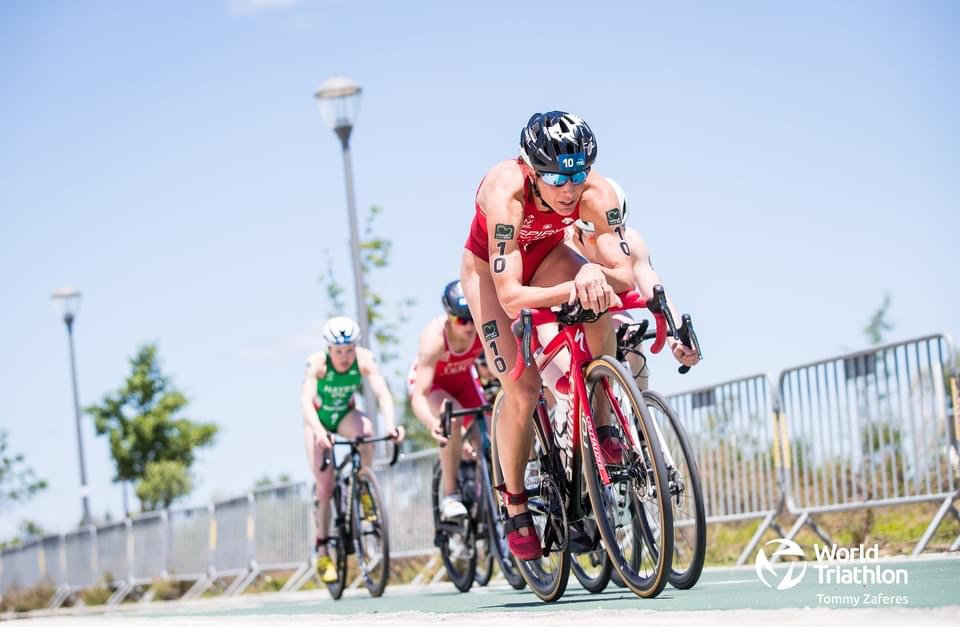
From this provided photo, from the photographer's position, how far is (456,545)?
1202 centimetres

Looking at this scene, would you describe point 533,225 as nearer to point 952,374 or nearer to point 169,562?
point 952,374

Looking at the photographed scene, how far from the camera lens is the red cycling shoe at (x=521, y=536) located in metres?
8.21

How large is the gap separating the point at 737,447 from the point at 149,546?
1488 cm

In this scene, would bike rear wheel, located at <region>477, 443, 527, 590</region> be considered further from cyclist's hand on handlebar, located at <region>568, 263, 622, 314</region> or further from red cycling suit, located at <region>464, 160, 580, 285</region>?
cyclist's hand on handlebar, located at <region>568, 263, 622, 314</region>

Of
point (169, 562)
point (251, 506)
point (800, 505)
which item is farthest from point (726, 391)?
point (169, 562)

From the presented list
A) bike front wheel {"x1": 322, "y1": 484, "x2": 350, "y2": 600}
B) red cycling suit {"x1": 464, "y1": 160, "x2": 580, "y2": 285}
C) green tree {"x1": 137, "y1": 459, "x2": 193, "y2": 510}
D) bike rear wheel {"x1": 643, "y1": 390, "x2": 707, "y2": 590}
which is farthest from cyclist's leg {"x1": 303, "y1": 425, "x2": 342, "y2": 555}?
green tree {"x1": 137, "y1": 459, "x2": 193, "y2": 510}

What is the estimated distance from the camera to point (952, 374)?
11.4 m

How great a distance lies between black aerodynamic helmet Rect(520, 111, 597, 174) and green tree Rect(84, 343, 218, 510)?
1800 inches

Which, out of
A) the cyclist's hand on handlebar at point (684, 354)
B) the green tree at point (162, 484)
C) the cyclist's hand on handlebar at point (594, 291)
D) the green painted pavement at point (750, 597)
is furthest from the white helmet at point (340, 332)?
the green tree at point (162, 484)

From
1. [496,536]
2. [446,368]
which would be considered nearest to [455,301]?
[446,368]

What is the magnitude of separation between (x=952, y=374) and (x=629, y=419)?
513 cm

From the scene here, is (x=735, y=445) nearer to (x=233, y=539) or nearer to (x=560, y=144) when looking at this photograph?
(x=560, y=144)

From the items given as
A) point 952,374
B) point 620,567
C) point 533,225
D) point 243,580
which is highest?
point 533,225

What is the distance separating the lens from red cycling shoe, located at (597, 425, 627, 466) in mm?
7285
